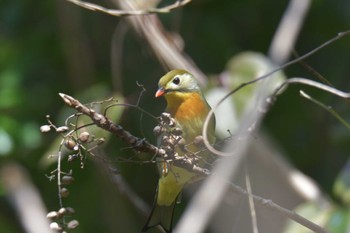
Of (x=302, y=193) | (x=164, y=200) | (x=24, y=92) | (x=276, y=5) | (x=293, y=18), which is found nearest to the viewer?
(x=293, y=18)

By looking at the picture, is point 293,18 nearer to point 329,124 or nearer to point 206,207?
point 206,207

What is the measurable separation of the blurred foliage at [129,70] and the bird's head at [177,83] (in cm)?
146

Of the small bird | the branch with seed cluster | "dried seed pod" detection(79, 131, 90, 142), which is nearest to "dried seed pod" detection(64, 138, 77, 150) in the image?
"dried seed pod" detection(79, 131, 90, 142)

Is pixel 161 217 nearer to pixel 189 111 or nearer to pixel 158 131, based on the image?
pixel 189 111

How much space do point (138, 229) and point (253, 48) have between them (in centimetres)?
112

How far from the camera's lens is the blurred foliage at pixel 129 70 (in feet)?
13.7

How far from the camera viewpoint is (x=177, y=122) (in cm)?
221

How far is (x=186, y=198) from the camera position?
433 centimetres

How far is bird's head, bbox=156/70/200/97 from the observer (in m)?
2.32

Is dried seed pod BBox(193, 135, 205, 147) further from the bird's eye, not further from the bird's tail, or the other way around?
the bird's eye

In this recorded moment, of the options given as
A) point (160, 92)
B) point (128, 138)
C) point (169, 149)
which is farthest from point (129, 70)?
point (128, 138)

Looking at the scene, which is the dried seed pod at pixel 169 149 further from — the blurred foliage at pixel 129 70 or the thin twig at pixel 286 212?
the blurred foliage at pixel 129 70

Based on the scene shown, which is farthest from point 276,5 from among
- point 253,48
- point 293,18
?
point 293,18

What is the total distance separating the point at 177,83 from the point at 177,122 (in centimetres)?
24
